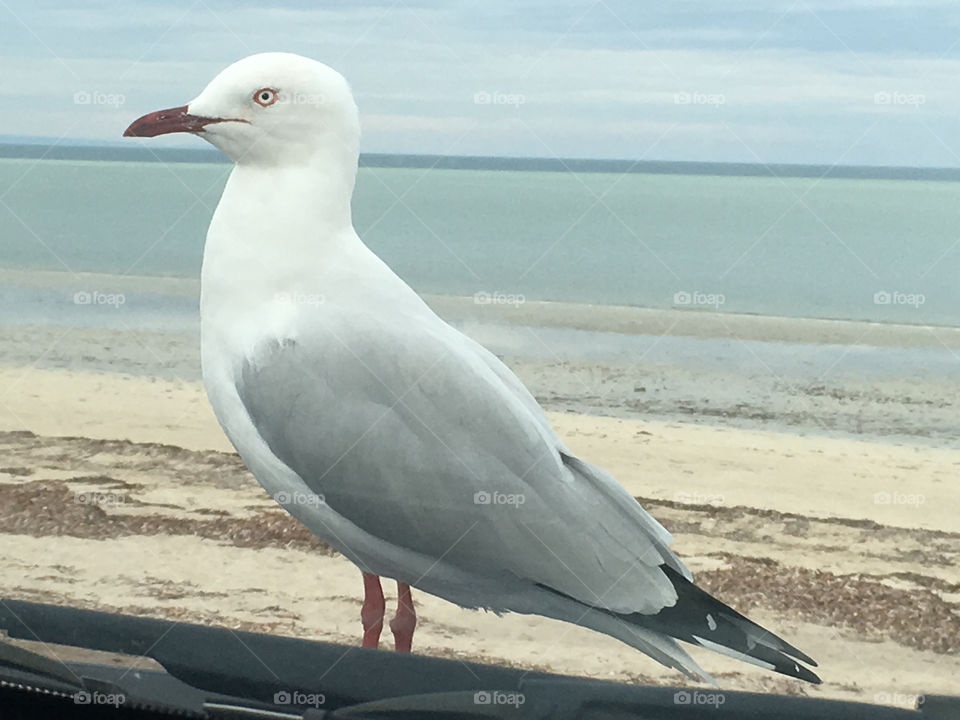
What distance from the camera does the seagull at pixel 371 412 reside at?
158cm

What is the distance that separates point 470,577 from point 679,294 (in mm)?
533

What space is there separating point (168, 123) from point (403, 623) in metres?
0.89

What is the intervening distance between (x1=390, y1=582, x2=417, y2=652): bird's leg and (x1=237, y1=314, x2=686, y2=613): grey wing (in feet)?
0.80

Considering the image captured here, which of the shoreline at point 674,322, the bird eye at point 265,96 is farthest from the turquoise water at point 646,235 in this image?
the bird eye at point 265,96

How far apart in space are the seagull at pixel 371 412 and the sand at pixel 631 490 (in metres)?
0.11

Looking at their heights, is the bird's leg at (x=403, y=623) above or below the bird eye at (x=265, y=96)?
below

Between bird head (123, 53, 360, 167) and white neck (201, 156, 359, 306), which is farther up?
bird head (123, 53, 360, 167)

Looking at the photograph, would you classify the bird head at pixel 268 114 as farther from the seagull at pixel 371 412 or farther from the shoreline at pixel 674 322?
the shoreline at pixel 674 322

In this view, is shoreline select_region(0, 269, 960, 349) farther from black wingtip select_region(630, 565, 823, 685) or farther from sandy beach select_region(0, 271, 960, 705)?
black wingtip select_region(630, 565, 823, 685)

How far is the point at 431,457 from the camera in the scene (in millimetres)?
1587

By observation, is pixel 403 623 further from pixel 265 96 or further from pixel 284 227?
pixel 265 96

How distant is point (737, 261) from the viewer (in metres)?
1.66

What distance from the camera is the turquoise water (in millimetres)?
1577

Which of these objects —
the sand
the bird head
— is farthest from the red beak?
the sand
